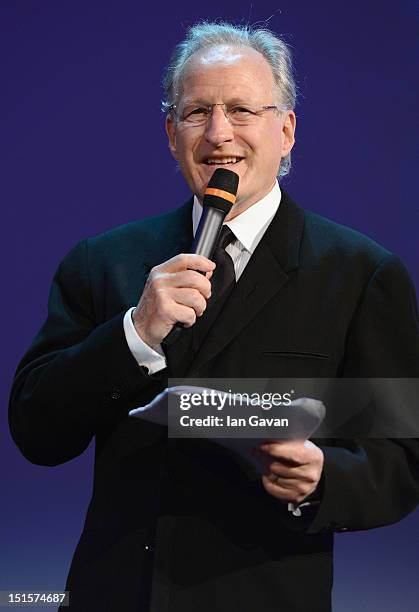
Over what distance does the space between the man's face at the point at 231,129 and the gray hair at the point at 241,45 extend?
1.0 inches

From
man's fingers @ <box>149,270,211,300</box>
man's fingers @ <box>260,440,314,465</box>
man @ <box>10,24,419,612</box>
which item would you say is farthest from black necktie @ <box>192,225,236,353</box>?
man's fingers @ <box>260,440,314,465</box>

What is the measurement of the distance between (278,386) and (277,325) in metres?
0.11

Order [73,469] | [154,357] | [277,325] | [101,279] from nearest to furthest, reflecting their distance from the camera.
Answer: [154,357]
[277,325]
[101,279]
[73,469]

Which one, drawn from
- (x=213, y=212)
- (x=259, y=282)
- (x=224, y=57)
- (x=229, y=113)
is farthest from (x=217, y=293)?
(x=224, y=57)

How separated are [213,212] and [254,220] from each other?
26cm

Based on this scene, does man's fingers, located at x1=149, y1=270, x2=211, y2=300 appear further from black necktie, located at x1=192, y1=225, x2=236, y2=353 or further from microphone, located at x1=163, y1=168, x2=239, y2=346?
black necktie, located at x1=192, y1=225, x2=236, y2=353

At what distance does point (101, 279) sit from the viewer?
1.72 m

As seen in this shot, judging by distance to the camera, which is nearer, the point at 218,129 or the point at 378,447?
the point at 378,447

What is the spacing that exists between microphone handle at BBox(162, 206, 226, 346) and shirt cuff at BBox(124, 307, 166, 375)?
0.12 feet

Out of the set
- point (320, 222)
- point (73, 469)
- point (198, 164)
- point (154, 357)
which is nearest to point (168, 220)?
point (198, 164)

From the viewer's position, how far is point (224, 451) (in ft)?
4.97

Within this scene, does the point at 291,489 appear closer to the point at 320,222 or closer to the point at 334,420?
the point at 334,420

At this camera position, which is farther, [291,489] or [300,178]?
[300,178]

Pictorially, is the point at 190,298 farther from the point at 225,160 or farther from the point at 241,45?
the point at 241,45
